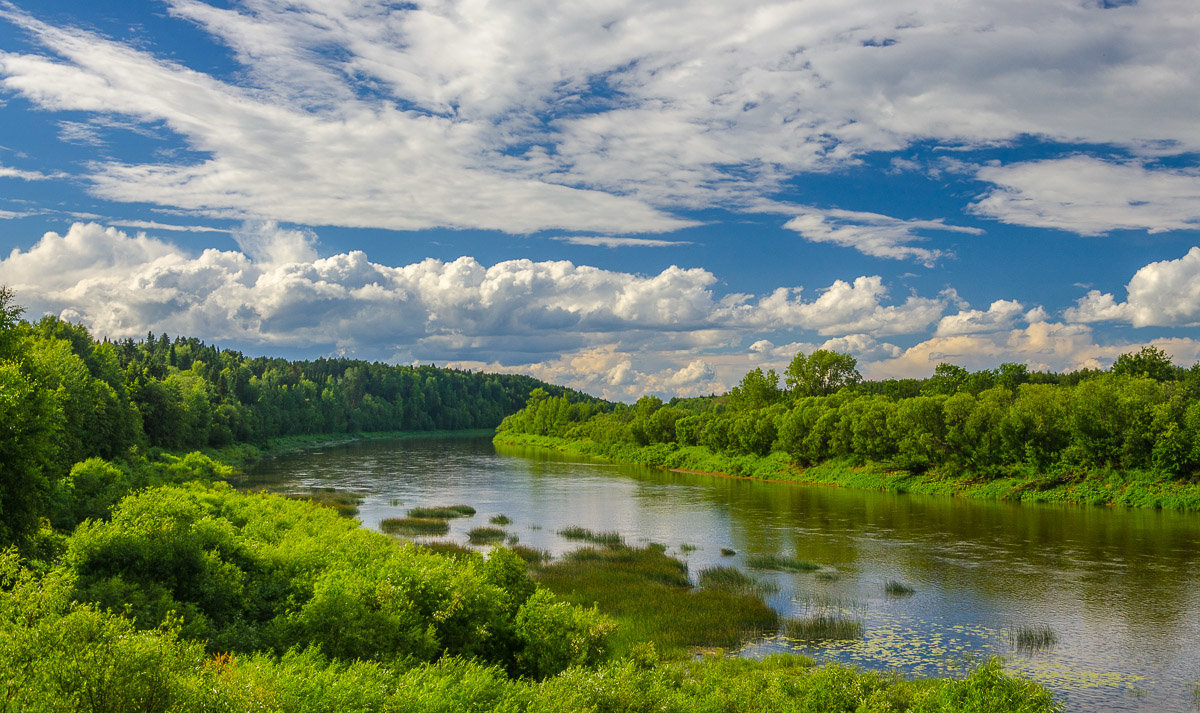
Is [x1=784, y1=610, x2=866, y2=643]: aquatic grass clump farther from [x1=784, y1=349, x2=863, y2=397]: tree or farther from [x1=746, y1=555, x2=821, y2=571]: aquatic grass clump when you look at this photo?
[x1=784, y1=349, x2=863, y2=397]: tree

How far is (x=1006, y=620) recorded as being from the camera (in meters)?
29.6

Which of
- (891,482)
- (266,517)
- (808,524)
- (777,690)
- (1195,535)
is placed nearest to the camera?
(777,690)

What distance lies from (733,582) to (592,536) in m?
14.5

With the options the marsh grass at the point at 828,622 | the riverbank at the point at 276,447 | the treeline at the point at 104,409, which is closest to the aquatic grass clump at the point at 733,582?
the marsh grass at the point at 828,622

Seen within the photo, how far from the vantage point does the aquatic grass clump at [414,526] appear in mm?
48938

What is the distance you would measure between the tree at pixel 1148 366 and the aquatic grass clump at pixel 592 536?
8081 centimetres

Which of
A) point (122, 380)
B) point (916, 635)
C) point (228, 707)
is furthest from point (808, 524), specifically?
point (122, 380)

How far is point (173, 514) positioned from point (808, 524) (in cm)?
4406

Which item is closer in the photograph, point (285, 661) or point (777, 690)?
point (285, 661)

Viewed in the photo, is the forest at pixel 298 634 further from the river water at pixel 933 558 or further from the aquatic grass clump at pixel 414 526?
the aquatic grass clump at pixel 414 526

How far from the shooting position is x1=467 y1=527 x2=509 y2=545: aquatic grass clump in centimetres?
4622

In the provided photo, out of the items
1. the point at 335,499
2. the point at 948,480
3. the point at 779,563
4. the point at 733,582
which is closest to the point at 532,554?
the point at 733,582

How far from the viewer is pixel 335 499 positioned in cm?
6431

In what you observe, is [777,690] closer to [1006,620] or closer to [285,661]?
[285,661]
